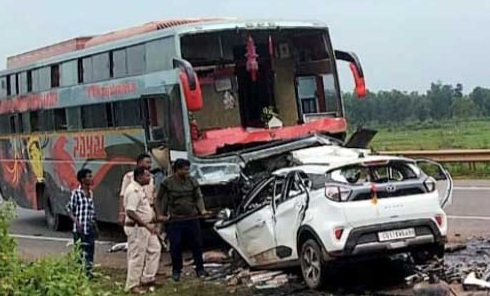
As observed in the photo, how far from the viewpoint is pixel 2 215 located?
7.86m

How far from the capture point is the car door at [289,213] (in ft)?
36.4

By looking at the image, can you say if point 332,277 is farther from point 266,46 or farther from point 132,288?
point 266,46

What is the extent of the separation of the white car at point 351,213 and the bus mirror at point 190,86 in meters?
2.29

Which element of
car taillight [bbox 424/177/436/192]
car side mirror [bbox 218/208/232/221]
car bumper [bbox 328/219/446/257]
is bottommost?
car bumper [bbox 328/219/446/257]

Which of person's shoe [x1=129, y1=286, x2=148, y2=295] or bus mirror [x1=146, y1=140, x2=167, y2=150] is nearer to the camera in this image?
person's shoe [x1=129, y1=286, x2=148, y2=295]

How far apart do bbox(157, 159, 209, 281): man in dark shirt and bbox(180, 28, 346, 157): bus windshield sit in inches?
70.1

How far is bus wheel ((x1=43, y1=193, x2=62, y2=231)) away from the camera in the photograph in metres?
20.5

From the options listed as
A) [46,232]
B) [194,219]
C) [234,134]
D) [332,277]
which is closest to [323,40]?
[234,134]

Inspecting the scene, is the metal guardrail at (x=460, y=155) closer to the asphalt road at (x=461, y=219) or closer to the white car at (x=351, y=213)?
the asphalt road at (x=461, y=219)

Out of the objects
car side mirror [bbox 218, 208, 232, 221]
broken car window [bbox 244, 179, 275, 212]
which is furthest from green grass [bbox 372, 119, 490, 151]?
broken car window [bbox 244, 179, 275, 212]

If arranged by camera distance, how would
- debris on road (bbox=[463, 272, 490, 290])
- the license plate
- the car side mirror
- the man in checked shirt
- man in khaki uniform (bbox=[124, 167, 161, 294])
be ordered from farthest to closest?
1. the car side mirror
2. the man in checked shirt
3. man in khaki uniform (bbox=[124, 167, 161, 294])
4. the license plate
5. debris on road (bbox=[463, 272, 490, 290])

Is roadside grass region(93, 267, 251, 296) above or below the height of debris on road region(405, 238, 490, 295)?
below

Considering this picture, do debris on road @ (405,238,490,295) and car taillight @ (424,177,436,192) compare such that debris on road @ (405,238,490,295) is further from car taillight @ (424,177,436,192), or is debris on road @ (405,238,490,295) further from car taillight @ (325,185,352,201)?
car taillight @ (325,185,352,201)

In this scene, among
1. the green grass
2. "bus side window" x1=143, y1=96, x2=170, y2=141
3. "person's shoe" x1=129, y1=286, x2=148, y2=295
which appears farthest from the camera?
the green grass
